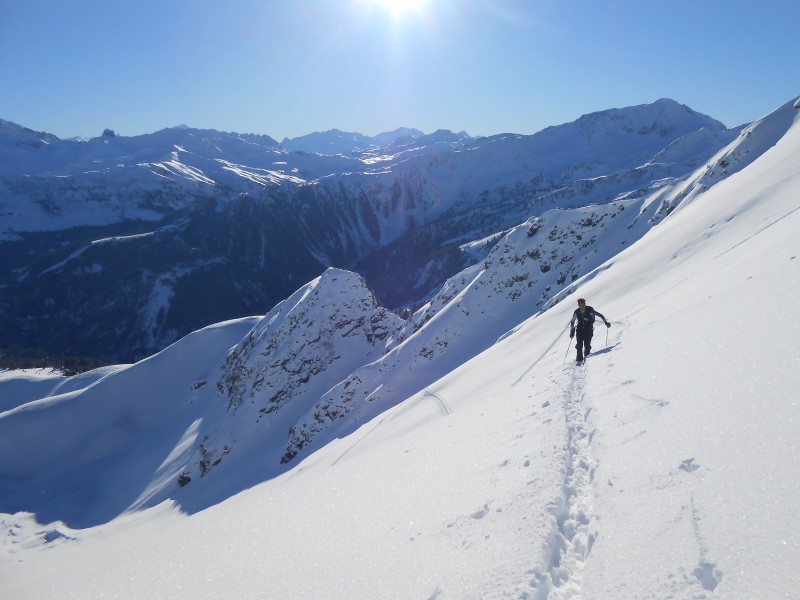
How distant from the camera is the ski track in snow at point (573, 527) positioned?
6.06 m

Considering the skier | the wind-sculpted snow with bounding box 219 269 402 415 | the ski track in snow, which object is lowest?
the wind-sculpted snow with bounding box 219 269 402 415

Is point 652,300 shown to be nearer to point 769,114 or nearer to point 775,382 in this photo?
point 775,382

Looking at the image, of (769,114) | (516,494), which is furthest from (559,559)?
(769,114)

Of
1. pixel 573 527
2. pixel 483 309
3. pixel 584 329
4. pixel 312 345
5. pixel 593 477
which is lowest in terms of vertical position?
pixel 312 345

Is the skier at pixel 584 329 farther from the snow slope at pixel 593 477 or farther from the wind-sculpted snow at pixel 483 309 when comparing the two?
the wind-sculpted snow at pixel 483 309

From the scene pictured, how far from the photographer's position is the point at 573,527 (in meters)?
7.06

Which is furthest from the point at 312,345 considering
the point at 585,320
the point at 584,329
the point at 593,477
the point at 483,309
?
the point at 593,477

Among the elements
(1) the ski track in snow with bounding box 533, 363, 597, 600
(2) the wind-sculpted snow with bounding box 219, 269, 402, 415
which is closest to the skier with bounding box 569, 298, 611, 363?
(1) the ski track in snow with bounding box 533, 363, 597, 600

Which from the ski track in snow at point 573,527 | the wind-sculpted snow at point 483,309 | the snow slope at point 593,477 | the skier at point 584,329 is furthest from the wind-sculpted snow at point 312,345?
the ski track in snow at point 573,527

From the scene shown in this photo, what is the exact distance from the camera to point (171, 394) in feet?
205

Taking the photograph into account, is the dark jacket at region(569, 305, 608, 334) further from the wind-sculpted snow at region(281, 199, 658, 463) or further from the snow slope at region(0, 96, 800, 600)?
the wind-sculpted snow at region(281, 199, 658, 463)

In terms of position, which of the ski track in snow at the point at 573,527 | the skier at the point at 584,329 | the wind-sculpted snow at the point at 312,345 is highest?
the skier at the point at 584,329

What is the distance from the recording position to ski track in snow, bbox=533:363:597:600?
606cm

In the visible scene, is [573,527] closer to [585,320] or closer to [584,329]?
[584,329]
